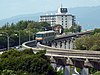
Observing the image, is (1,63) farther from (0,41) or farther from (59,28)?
(59,28)

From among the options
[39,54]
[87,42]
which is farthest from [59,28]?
[39,54]

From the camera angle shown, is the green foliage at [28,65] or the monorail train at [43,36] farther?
the monorail train at [43,36]

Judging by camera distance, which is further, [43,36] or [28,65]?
[43,36]

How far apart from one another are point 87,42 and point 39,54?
50.5m

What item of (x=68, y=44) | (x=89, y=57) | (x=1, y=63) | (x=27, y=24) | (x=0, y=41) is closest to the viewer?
(x=1, y=63)

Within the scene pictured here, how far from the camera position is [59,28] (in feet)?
588

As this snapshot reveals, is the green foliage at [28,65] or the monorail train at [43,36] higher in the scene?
the green foliage at [28,65]

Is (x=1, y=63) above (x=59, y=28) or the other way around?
above

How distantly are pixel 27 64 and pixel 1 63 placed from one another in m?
3.13

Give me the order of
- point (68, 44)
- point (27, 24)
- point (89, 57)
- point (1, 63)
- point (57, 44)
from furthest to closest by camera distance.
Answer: point (27, 24) < point (68, 44) < point (57, 44) < point (89, 57) < point (1, 63)

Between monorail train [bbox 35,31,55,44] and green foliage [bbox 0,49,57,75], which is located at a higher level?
green foliage [bbox 0,49,57,75]

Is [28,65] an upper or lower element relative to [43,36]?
upper

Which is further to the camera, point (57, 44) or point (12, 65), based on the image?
point (57, 44)

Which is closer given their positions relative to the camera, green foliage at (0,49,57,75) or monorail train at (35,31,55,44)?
green foliage at (0,49,57,75)
